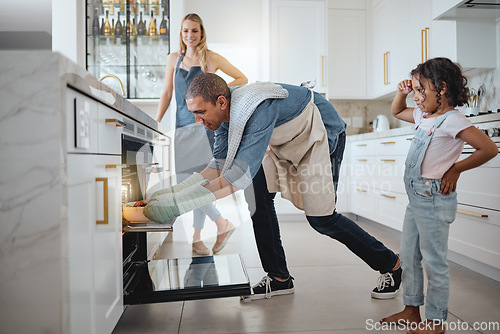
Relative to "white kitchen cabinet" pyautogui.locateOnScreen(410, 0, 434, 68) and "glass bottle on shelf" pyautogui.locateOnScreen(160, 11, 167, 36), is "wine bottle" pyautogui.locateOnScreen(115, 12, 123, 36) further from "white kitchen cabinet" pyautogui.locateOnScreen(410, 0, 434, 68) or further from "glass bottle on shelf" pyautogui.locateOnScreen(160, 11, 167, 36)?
"white kitchen cabinet" pyautogui.locateOnScreen(410, 0, 434, 68)

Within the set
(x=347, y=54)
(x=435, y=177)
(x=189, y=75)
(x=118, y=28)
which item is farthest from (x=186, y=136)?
(x=347, y=54)

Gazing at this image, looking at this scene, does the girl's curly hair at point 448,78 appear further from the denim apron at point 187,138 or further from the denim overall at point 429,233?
the denim apron at point 187,138

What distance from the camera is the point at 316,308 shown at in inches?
63.5

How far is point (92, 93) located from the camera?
3.27 ft

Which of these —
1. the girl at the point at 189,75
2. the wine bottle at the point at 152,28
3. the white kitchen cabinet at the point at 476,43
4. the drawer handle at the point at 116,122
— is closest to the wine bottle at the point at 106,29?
the wine bottle at the point at 152,28

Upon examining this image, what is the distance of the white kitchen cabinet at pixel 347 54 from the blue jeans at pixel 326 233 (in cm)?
267

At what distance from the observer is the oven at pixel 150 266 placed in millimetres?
1373

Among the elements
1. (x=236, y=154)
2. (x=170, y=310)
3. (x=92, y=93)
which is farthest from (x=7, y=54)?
(x=170, y=310)

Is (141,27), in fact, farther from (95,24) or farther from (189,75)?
(189,75)

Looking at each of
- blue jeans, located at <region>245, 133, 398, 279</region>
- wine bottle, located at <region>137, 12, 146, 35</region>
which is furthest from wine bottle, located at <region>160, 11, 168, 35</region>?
blue jeans, located at <region>245, 133, 398, 279</region>

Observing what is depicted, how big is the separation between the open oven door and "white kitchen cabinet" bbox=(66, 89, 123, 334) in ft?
0.37

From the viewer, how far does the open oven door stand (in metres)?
1.38

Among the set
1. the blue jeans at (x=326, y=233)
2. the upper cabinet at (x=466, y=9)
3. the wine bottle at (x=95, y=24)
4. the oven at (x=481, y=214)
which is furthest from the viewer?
the wine bottle at (x=95, y=24)

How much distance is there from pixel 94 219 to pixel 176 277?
1.96 feet
